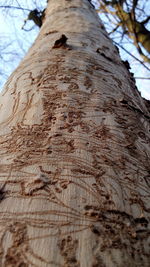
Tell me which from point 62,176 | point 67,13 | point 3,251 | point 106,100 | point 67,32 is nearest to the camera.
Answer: point 3,251

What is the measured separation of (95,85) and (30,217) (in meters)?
0.52

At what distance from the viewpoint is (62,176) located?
1.70 ft

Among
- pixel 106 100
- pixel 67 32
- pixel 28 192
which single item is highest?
pixel 67 32

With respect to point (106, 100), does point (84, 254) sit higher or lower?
lower

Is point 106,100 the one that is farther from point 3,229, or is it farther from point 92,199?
point 3,229

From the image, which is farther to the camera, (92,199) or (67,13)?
(67,13)

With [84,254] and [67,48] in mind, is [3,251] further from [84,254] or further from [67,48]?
[67,48]

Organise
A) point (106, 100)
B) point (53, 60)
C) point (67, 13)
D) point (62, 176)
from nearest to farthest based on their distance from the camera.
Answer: point (62, 176), point (106, 100), point (53, 60), point (67, 13)

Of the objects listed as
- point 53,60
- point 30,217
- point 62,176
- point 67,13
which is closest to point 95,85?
point 53,60

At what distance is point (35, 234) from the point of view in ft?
1.36

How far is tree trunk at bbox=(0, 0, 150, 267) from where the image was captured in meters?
0.41

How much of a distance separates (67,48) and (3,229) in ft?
2.55

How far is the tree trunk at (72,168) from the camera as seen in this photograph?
411 millimetres

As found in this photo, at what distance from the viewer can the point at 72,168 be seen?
54 centimetres
